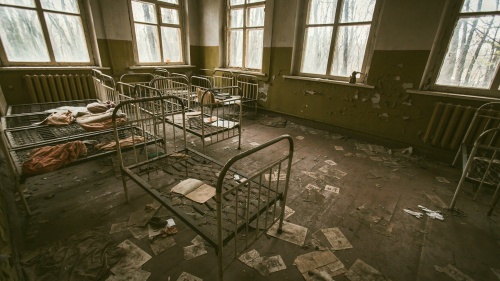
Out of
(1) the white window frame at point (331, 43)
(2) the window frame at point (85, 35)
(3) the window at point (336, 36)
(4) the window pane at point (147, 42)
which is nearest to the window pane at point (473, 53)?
(1) the white window frame at point (331, 43)

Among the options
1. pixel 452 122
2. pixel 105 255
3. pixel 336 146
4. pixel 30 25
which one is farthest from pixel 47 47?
pixel 452 122

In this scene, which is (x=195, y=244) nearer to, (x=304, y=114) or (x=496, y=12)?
(x=304, y=114)

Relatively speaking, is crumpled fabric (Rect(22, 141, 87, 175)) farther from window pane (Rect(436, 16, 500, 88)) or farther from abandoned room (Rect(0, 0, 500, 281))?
window pane (Rect(436, 16, 500, 88))

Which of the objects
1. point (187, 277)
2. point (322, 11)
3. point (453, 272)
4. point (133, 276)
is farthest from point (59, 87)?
point (453, 272)

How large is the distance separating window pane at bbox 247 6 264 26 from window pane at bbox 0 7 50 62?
5106 millimetres

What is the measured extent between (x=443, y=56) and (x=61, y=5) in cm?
813

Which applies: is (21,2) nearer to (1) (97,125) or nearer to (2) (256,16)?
(1) (97,125)

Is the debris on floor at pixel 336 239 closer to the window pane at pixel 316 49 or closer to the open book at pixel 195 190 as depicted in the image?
the open book at pixel 195 190

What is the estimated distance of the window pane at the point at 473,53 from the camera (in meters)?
3.48

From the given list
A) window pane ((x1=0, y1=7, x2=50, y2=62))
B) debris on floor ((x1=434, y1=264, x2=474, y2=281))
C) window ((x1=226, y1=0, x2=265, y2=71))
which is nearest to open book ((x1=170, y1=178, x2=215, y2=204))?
debris on floor ((x1=434, y1=264, x2=474, y2=281))

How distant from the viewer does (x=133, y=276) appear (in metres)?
1.77

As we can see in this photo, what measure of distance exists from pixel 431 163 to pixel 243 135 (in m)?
3.64

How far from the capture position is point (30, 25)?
16.0 feet

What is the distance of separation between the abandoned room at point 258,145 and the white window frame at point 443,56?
0.02 m
